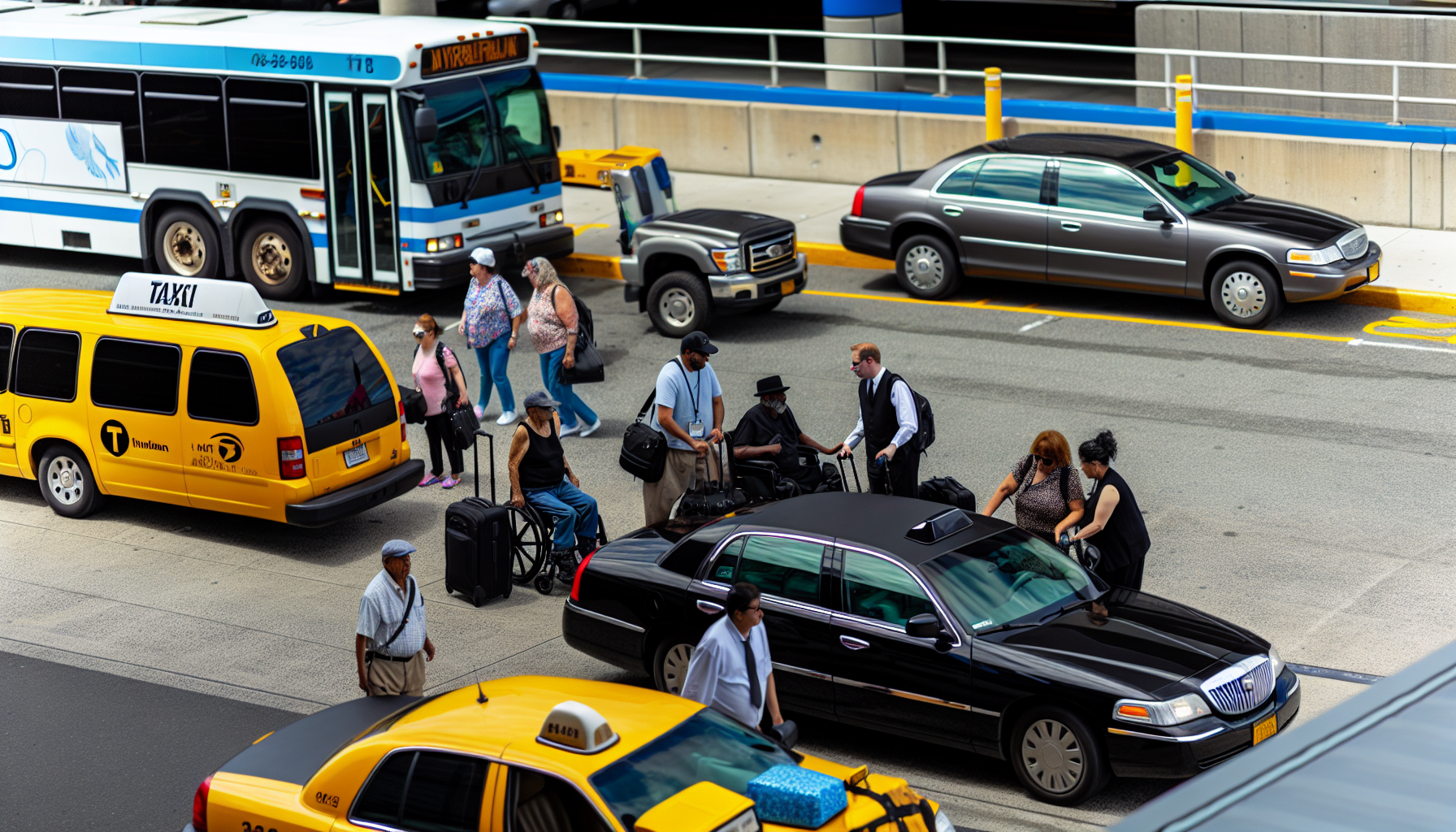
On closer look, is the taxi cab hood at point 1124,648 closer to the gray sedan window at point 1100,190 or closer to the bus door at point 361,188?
the gray sedan window at point 1100,190

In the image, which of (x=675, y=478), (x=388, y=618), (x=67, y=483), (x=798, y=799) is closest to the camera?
(x=798, y=799)

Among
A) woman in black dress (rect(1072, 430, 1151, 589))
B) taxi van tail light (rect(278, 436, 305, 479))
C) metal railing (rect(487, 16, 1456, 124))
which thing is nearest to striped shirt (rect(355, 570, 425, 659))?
taxi van tail light (rect(278, 436, 305, 479))

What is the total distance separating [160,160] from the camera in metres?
18.9

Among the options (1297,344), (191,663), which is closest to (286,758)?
(191,663)

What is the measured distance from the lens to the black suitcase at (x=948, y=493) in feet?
34.4

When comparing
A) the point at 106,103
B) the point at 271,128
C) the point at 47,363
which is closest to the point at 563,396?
the point at 47,363

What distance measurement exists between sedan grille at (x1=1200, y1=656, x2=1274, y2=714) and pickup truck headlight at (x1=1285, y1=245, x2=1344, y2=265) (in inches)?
328

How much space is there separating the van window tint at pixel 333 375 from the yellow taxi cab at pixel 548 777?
16.5ft

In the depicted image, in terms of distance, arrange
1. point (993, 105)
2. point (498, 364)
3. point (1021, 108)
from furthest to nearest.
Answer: point (1021, 108)
point (993, 105)
point (498, 364)

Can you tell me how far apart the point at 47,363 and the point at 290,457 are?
2333 millimetres

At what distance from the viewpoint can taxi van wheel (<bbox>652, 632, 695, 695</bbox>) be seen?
926cm

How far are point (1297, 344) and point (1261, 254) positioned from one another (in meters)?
0.95

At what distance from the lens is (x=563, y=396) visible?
550 inches

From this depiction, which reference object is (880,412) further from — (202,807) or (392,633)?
(202,807)
